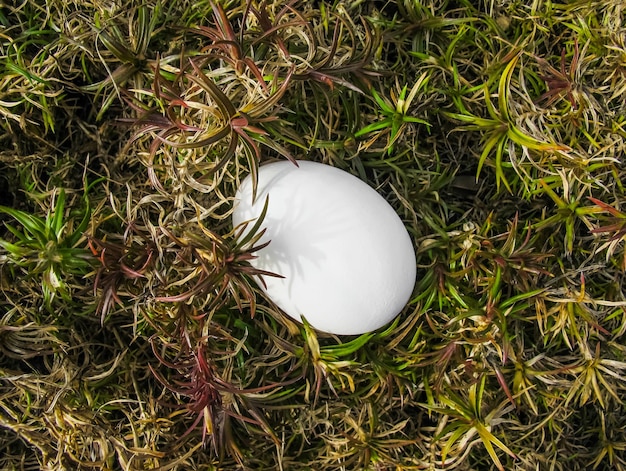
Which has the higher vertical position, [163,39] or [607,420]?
[163,39]

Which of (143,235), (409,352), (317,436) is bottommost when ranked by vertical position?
(317,436)

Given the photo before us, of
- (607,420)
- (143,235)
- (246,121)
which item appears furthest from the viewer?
(607,420)

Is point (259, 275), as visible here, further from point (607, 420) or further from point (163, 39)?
point (607, 420)

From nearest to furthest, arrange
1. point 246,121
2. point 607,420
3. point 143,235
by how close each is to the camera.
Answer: point 246,121 → point 143,235 → point 607,420

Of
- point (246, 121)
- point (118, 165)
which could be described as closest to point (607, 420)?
point (246, 121)
